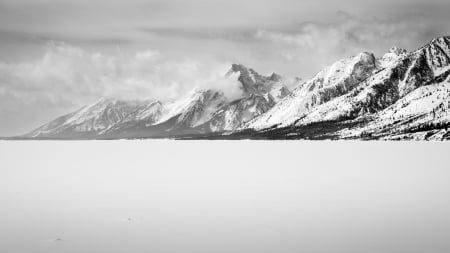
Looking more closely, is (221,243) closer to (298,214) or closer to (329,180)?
(298,214)

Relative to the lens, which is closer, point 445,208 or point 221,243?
point 221,243

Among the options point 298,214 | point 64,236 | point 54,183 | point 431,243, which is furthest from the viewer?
point 54,183

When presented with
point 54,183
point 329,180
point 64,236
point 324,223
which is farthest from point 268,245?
point 54,183

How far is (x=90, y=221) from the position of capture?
21.8 metres

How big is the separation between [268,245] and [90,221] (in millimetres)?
10377

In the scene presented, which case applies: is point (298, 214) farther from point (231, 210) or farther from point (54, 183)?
point (54, 183)

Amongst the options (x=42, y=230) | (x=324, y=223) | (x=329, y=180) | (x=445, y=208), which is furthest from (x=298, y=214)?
(x=329, y=180)

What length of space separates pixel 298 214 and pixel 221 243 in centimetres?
758

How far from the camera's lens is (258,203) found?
1076 inches

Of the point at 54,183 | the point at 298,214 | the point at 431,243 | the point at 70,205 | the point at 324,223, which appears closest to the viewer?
the point at 431,243

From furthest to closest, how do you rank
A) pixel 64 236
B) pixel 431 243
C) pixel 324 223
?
pixel 324 223 → pixel 64 236 → pixel 431 243

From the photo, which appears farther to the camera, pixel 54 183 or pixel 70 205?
pixel 54 183

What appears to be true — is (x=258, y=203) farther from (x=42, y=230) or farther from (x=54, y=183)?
(x=54, y=183)

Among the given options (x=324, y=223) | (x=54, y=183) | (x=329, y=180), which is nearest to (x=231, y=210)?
(x=324, y=223)
